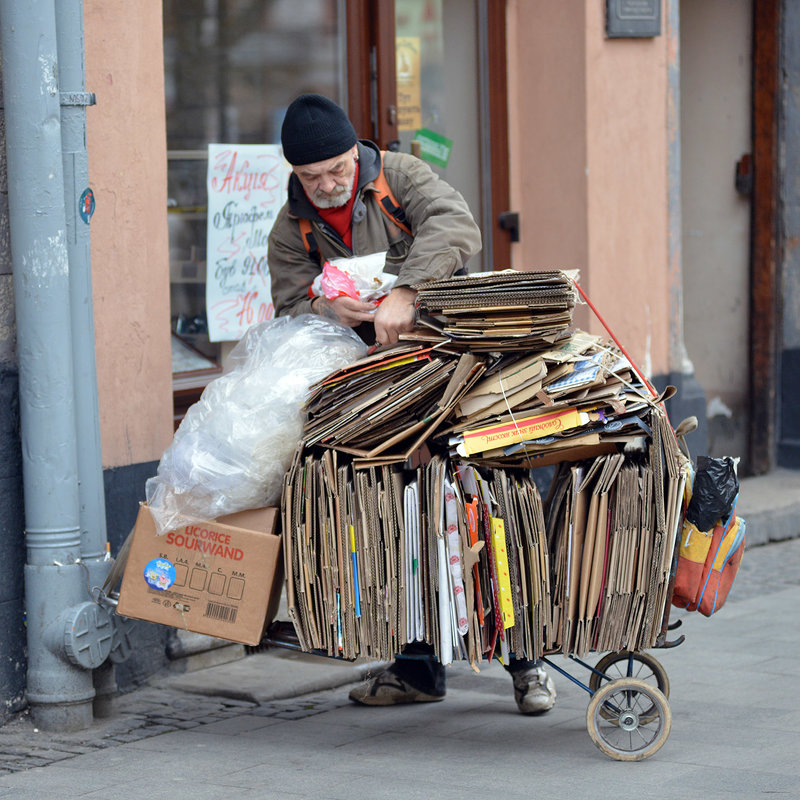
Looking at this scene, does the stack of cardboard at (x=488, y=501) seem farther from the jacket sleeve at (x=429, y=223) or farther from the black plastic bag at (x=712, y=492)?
the jacket sleeve at (x=429, y=223)

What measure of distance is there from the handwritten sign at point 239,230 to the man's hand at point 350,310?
143cm

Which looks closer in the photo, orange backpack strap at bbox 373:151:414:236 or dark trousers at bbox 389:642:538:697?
orange backpack strap at bbox 373:151:414:236

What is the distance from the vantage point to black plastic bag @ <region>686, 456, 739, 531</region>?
4.02m

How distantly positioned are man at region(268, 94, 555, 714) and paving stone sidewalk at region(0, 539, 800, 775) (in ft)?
0.86

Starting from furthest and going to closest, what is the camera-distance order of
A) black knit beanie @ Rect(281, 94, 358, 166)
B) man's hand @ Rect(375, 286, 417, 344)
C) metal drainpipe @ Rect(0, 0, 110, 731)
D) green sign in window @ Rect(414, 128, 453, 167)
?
green sign in window @ Rect(414, 128, 453, 167)
metal drainpipe @ Rect(0, 0, 110, 731)
black knit beanie @ Rect(281, 94, 358, 166)
man's hand @ Rect(375, 286, 417, 344)

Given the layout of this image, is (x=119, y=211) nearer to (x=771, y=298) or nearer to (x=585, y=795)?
(x=585, y=795)

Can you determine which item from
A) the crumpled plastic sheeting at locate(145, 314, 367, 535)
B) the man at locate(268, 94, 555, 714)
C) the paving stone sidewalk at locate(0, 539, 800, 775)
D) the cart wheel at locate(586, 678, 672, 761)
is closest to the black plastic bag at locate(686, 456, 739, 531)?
the cart wheel at locate(586, 678, 672, 761)

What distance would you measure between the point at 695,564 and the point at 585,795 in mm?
735

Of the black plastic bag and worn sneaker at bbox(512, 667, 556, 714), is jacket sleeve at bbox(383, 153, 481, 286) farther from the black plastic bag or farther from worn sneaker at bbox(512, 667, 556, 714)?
worn sneaker at bbox(512, 667, 556, 714)

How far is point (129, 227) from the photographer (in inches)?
200

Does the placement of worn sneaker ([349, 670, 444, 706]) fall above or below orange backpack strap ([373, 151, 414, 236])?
below

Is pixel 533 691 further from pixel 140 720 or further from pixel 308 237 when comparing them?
pixel 308 237

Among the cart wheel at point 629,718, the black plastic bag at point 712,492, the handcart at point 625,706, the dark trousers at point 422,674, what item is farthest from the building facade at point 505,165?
the black plastic bag at point 712,492

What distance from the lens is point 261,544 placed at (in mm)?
4086
